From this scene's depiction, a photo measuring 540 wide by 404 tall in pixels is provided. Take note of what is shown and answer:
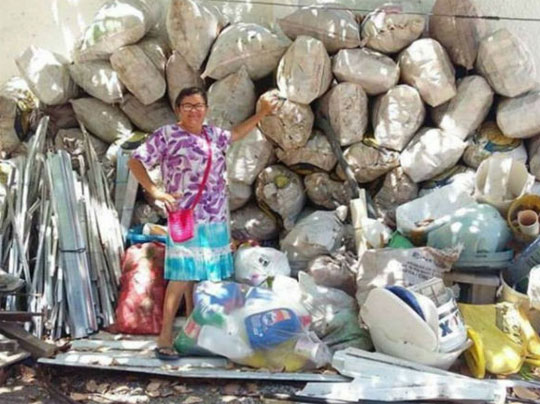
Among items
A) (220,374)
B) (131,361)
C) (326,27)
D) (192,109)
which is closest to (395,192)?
(326,27)

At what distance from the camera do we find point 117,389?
335cm

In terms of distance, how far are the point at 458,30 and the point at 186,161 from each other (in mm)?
2265

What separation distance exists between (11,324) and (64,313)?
327 millimetres

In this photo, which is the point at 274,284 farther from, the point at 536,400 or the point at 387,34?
the point at 387,34

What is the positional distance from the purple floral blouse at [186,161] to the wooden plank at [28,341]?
1.06 meters

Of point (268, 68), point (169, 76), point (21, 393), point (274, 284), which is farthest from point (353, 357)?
point (169, 76)

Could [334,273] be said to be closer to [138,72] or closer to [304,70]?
[304,70]

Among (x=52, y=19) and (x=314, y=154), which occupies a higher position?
(x=52, y=19)

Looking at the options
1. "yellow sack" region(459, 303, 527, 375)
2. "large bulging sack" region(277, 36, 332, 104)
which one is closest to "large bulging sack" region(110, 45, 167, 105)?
"large bulging sack" region(277, 36, 332, 104)

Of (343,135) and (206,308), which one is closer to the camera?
(206,308)

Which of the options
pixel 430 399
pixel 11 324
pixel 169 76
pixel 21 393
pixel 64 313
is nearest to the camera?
pixel 430 399

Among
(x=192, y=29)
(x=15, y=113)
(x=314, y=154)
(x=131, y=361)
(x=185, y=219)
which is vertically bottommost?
(x=131, y=361)

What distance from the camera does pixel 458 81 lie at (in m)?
4.62

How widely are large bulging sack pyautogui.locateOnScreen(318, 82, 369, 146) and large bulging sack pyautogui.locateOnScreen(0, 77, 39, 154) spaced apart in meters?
2.38
